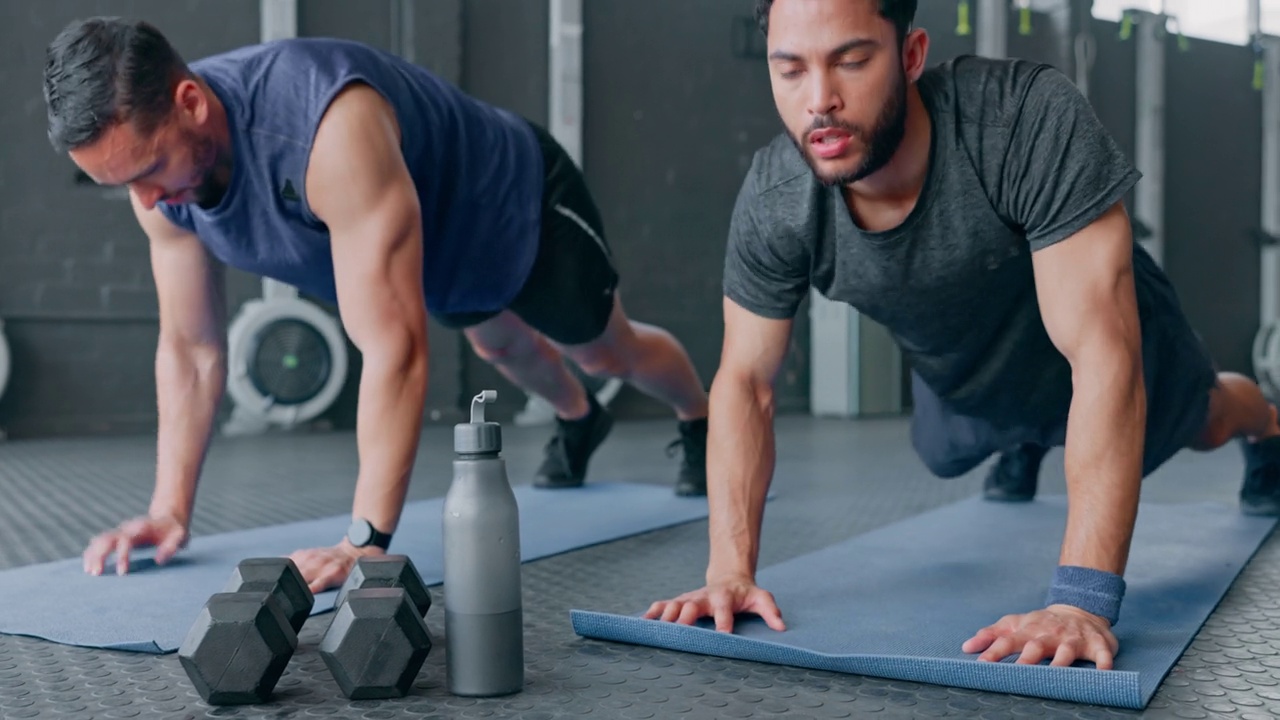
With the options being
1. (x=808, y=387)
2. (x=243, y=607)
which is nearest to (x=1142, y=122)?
(x=808, y=387)

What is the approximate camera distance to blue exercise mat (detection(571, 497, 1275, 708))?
109 cm

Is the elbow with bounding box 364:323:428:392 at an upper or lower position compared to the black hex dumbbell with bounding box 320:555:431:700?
upper

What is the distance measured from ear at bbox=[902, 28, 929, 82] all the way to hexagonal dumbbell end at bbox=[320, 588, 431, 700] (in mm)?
843

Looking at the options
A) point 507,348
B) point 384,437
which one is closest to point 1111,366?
point 384,437

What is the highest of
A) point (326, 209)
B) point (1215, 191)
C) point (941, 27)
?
point (941, 27)

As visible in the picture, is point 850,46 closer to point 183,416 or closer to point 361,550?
point 361,550

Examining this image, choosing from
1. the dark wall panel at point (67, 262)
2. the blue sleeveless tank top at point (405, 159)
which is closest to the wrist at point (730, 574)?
the blue sleeveless tank top at point (405, 159)

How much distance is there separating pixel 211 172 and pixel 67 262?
337 cm

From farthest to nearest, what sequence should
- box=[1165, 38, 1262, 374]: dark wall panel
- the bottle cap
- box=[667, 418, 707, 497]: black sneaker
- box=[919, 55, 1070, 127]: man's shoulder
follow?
box=[1165, 38, 1262, 374]: dark wall panel
box=[667, 418, 707, 497]: black sneaker
box=[919, 55, 1070, 127]: man's shoulder
the bottle cap

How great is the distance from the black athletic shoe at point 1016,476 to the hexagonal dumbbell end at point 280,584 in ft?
5.41

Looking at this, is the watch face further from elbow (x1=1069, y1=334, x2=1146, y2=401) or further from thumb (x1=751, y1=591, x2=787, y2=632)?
elbow (x1=1069, y1=334, x2=1146, y2=401)

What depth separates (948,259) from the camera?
1340mm

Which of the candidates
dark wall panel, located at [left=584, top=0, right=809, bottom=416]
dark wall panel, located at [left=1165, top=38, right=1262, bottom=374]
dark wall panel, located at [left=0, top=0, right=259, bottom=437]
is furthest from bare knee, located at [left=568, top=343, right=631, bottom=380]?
dark wall panel, located at [left=1165, top=38, right=1262, bottom=374]

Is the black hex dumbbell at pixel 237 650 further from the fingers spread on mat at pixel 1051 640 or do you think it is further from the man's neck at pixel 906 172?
the man's neck at pixel 906 172
